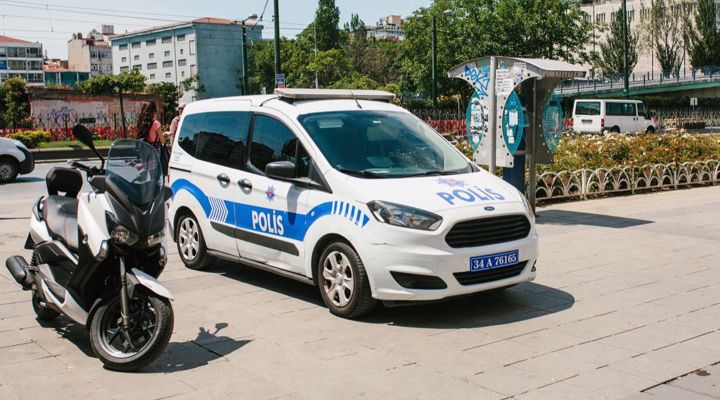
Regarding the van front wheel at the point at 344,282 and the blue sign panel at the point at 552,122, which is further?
the blue sign panel at the point at 552,122

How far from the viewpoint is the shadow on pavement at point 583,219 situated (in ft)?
36.9

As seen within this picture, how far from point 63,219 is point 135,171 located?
2.69 ft

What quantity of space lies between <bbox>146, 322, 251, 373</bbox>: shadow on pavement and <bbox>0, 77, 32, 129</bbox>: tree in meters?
34.2

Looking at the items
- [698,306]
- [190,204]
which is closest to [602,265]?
[698,306]

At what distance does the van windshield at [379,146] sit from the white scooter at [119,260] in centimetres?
175

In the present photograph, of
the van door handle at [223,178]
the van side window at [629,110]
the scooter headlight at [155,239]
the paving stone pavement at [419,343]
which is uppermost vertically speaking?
the van side window at [629,110]

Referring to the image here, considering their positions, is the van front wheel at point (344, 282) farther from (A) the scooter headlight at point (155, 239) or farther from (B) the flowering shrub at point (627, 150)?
(B) the flowering shrub at point (627, 150)

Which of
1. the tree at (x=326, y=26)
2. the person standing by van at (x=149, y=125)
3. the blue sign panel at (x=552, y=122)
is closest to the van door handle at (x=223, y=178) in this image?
the person standing by van at (x=149, y=125)

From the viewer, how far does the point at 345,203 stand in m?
6.30

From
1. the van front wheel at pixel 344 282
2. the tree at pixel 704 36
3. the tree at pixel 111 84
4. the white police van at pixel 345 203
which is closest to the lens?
the white police van at pixel 345 203

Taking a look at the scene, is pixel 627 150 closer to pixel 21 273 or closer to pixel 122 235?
pixel 21 273

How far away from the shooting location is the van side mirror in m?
6.66

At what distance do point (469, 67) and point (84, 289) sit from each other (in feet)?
24.2

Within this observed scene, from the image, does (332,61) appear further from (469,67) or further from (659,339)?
(659,339)
